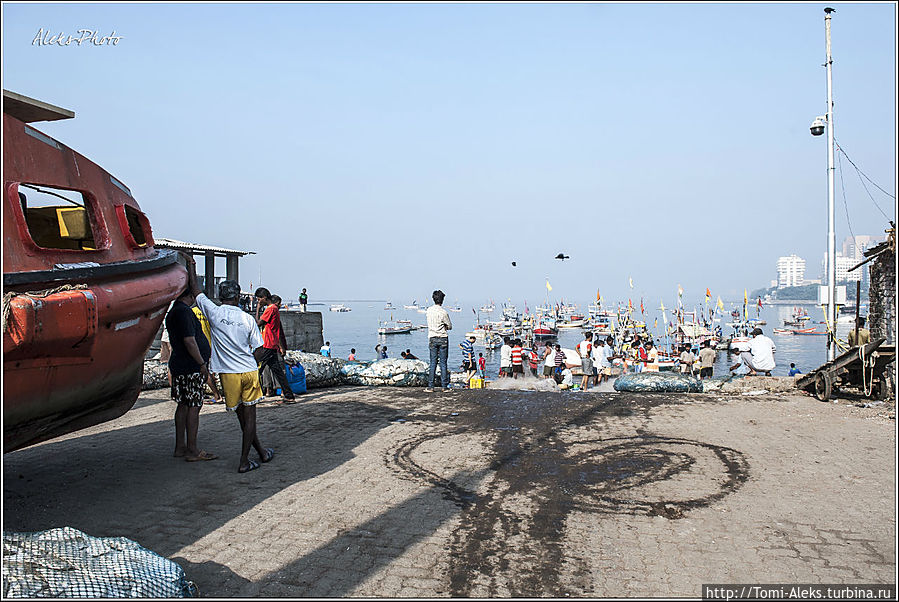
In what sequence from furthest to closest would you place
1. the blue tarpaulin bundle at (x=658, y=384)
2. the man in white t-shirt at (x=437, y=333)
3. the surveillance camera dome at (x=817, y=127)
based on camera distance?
1. the surveillance camera dome at (x=817, y=127)
2. the blue tarpaulin bundle at (x=658, y=384)
3. the man in white t-shirt at (x=437, y=333)

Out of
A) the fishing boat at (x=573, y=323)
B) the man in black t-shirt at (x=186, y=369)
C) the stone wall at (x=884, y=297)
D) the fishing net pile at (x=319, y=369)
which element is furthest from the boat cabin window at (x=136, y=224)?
the fishing boat at (x=573, y=323)

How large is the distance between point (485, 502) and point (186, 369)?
129 inches

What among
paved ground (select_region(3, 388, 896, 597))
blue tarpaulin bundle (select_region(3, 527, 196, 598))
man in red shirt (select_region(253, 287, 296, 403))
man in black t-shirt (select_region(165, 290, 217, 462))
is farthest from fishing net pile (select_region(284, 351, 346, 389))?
blue tarpaulin bundle (select_region(3, 527, 196, 598))

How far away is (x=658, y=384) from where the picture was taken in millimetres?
11836

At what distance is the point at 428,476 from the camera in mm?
5832

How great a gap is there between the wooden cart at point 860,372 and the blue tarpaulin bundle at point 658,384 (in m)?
2.09

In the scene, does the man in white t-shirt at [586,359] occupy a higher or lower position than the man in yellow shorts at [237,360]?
lower

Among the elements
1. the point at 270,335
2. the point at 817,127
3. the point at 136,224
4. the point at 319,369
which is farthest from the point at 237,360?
the point at 817,127

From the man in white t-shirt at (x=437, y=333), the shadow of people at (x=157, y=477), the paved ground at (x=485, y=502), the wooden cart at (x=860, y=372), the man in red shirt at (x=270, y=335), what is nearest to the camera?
the paved ground at (x=485, y=502)

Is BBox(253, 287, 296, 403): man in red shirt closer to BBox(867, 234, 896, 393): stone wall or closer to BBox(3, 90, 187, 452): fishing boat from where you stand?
BBox(3, 90, 187, 452): fishing boat

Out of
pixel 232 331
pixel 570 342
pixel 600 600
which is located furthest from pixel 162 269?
pixel 570 342

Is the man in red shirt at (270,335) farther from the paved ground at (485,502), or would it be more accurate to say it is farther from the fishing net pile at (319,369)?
the paved ground at (485,502)

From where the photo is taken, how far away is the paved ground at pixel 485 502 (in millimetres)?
3740

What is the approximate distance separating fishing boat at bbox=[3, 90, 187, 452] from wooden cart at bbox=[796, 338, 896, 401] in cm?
1041
